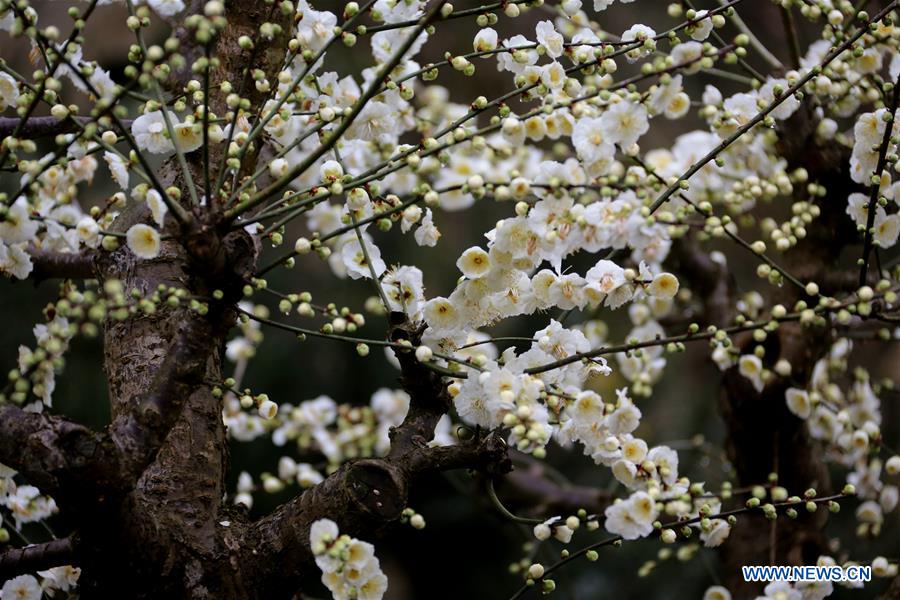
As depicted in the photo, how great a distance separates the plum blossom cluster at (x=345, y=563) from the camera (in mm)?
1105

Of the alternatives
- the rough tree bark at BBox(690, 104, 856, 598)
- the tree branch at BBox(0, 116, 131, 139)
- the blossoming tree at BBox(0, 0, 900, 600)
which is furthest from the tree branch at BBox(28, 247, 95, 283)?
the rough tree bark at BBox(690, 104, 856, 598)

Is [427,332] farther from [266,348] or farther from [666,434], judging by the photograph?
[666,434]

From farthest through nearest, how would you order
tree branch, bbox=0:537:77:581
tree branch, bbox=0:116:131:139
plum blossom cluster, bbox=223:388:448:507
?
plum blossom cluster, bbox=223:388:448:507 < tree branch, bbox=0:116:131:139 < tree branch, bbox=0:537:77:581

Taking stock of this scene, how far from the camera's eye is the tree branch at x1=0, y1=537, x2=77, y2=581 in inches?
48.6

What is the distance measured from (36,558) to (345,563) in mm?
456

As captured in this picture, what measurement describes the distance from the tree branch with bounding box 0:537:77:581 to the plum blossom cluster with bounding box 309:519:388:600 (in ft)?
1.22

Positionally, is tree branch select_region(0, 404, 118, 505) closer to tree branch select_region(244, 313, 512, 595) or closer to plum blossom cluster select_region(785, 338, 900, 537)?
tree branch select_region(244, 313, 512, 595)

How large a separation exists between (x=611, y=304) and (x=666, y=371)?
3292mm

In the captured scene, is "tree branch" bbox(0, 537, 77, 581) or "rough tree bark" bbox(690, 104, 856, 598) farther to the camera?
"rough tree bark" bbox(690, 104, 856, 598)

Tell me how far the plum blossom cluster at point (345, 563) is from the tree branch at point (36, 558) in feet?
1.22

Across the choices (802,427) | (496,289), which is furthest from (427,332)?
(802,427)

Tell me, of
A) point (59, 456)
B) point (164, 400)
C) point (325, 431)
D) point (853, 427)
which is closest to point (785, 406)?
point (853, 427)

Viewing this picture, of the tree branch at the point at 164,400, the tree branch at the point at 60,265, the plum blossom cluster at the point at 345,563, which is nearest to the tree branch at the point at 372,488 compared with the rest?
the plum blossom cluster at the point at 345,563

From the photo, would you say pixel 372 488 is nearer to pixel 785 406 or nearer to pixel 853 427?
pixel 785 406
